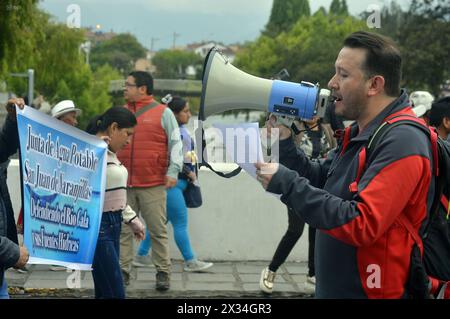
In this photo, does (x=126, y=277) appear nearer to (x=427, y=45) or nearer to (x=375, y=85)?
(x=375, y=85)

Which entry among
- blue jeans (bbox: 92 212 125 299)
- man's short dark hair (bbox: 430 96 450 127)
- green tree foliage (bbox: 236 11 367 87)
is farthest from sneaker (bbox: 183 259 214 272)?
green tree foliage (bbox: 236 11 367 87)

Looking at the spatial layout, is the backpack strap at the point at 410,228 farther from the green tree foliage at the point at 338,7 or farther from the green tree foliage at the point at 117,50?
the green tree foliage at the point at 338,7

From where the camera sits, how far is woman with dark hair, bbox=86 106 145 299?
4.79m

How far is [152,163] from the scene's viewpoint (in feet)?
22.2

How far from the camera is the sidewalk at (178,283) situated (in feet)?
22.0

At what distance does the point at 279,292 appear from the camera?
22.7 feet

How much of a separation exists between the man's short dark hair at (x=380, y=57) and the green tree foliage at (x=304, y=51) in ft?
171

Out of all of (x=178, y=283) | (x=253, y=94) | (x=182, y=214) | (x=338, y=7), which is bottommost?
(x=178, y=283)

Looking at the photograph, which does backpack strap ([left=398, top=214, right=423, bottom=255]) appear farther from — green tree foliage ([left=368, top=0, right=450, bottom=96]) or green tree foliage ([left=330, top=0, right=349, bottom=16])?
green tree foliage ([left=330, top=0, right=349, bottom=16])

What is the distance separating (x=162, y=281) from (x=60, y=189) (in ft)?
7.70

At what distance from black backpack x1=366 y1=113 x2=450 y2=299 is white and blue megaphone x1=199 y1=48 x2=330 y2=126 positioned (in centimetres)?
31

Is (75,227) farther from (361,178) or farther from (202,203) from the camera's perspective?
(202,203)

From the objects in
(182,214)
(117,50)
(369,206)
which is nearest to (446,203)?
(369,206)
